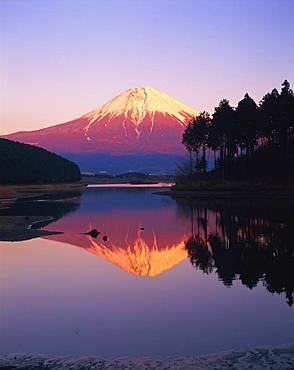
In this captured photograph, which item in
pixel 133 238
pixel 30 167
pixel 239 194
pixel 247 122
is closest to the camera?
pixel 133 238

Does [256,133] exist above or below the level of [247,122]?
below

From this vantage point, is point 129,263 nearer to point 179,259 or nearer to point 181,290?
point 179,259

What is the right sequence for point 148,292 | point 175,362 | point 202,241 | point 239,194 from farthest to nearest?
point 239,194
point 202,241
point 148,292
point 175,362

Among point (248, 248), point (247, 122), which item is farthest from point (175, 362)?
point (247, 122)

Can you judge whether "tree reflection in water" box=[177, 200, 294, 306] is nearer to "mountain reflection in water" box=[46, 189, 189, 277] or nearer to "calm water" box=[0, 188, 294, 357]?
"calm water" box=[0, 188, 294, 357]

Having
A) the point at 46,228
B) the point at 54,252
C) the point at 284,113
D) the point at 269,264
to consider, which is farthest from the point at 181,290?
the point at 284,113

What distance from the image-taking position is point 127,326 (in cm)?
1161

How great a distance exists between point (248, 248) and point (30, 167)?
101m

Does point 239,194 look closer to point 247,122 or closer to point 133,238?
point 247,122

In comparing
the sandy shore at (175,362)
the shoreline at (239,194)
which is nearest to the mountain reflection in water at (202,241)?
the sandy shore at (175,362)

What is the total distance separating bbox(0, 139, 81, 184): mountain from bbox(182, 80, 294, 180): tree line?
179 feet

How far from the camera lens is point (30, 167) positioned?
118875 millimetres

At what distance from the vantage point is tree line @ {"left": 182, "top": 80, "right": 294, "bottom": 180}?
53938 mm

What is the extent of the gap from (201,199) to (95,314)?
48.8 metres
